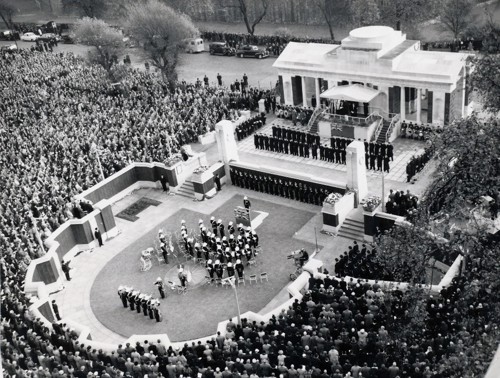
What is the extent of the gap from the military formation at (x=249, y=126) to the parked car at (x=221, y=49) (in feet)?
63.0

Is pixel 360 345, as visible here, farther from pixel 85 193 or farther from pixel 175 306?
pixel 85 193

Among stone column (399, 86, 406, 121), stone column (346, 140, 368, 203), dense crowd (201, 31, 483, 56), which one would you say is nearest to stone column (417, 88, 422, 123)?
stone column (399, 86, 406, 121)

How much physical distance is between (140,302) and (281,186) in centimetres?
1043

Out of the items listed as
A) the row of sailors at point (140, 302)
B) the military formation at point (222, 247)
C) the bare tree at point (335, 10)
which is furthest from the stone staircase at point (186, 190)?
the bare tree at point (335, 10)

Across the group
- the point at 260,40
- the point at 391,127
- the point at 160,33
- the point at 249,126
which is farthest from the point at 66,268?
the point at 260,40

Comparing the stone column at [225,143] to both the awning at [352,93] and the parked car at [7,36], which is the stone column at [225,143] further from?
the parked car at [7,36]

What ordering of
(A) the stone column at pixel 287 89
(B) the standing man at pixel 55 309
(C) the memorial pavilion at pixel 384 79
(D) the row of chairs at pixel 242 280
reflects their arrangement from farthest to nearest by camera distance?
(A) the stone column at pixel 287 89
(C) the memorial pavilion at pixel 384 79
(D) the row of chairs at pixel 242 280
(B) the standing man at pixel 55 309

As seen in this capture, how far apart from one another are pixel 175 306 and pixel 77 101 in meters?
26.1

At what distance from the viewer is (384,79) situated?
119ft

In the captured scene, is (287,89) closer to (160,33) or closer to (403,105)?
(403,105)

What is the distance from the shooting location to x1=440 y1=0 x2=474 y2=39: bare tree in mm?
47531

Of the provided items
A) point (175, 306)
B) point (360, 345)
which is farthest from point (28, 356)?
point (360, 345)

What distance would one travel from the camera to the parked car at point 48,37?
232 feet

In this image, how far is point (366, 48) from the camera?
1452 inches
